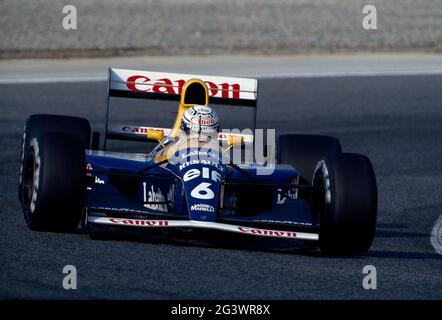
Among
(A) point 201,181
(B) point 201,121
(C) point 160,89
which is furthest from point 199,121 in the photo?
(C) point 160,89

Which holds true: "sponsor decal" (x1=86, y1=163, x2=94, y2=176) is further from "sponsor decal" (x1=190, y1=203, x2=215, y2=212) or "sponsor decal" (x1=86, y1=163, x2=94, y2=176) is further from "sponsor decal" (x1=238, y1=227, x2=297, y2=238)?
"sponsor decal" (x1=238, y1=227, x2=297, y2=238)

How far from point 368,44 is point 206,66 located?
16.5ft

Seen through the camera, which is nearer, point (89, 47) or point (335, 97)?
point (335, 97)

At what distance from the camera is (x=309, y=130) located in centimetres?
1720

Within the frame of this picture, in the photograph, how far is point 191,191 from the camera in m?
9.00

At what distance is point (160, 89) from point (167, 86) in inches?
3.2

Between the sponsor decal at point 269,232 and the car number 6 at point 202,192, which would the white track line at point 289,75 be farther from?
the sponsor decal at point 269,232

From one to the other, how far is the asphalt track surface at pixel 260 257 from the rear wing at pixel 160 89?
1316 millimetres

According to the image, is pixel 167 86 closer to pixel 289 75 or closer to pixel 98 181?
pixel 98 181

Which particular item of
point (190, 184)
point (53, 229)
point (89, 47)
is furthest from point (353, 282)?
point (89, 47)

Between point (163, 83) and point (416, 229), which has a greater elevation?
point (163, 83)

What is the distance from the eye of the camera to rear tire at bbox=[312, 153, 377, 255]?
8875 millimetres

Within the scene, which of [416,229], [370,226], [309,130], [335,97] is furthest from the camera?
[335,97]
